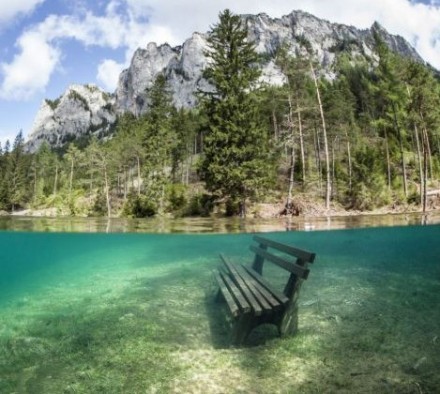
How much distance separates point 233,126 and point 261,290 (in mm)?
27863

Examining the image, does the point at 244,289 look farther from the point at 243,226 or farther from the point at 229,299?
the point at 243,226

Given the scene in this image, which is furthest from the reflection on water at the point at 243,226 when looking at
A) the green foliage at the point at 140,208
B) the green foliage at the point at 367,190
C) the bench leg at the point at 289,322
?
the bench leg at the point at 289,322

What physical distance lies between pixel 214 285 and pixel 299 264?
5.16 meters

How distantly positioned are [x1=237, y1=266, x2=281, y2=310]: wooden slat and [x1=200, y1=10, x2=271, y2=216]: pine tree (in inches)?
919

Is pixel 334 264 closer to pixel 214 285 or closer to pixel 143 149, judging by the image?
pixel 214 285

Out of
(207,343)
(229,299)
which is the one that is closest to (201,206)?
(229,299)

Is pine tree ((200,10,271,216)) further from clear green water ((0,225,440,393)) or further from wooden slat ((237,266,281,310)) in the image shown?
wooden slat ((237,266,281,310))

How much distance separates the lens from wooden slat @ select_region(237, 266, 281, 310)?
6714 millimetres

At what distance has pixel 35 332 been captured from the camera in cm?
841

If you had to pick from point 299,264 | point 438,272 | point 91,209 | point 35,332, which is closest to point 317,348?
point 299,264

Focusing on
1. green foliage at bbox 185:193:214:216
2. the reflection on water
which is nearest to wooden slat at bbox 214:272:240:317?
the reflection on water

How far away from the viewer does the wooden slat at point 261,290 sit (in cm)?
671

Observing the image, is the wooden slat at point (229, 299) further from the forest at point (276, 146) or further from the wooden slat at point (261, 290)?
the forest at point (276, 146)

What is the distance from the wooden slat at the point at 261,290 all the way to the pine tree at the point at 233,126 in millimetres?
23346
